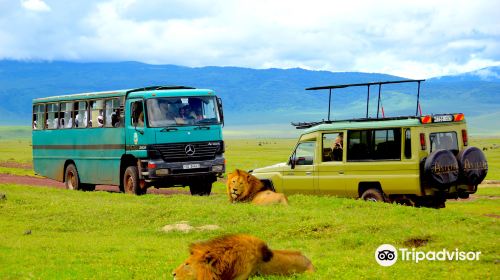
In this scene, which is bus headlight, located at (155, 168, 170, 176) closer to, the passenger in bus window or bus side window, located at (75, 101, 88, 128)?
the passenger in bus window

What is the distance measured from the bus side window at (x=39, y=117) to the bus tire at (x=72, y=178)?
9.12 ft

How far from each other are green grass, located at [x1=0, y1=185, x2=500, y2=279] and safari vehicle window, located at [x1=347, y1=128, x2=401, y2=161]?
1.35m

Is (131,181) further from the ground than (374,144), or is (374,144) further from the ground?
(374,144)

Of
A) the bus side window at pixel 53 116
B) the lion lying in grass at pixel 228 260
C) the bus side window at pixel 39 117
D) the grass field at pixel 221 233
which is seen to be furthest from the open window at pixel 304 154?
the bus side window at pixel 39 117

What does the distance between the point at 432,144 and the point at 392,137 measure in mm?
1006

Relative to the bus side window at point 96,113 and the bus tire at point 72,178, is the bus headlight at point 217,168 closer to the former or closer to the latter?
the bus side window at point 96,113

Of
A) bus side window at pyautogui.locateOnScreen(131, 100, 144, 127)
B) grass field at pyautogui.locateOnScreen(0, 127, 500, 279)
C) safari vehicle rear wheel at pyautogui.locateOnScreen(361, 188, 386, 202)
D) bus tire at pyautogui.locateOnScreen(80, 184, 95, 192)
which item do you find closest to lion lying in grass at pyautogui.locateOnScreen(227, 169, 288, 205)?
grass field at pyautogui.locateOnScreen(0, 127, 500, 279)

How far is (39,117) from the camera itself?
34500 mm

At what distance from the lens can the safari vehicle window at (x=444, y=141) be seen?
758 inches

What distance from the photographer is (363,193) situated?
20547mm

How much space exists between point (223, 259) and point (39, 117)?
2681 centimetres

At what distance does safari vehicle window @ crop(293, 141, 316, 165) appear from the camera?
850 inches

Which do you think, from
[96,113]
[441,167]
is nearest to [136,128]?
[96,113]

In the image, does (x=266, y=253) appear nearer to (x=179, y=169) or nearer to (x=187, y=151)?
(x=179, y=169)
